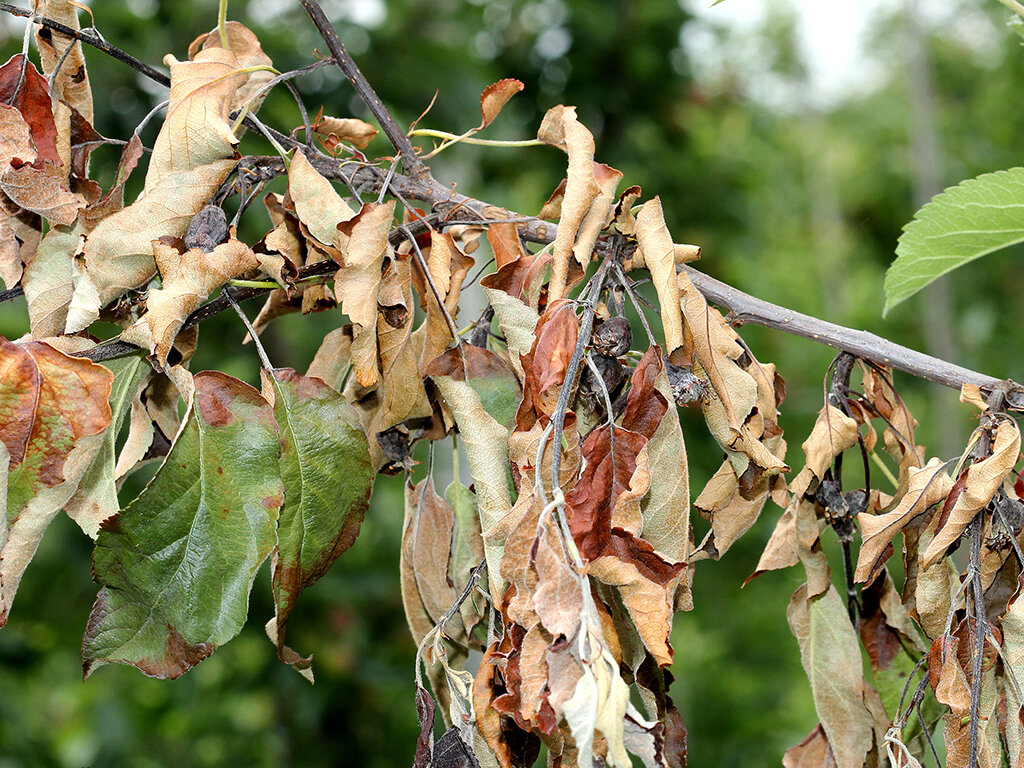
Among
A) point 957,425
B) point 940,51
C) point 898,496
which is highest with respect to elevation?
point 898,496

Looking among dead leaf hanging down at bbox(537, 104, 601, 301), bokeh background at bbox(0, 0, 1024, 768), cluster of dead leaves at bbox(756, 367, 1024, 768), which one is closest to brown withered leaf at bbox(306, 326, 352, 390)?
dead leaf hanging down at bbox(537, 104, 601, 301)

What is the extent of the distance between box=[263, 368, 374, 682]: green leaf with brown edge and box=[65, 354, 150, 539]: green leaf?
0.23ft

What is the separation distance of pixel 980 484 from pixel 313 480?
1.10 ft

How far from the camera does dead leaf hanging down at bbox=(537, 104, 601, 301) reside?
44 centimetres

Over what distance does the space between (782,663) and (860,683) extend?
291cm

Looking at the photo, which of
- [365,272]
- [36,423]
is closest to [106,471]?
[36,423]

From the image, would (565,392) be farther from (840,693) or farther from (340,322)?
(340,322)

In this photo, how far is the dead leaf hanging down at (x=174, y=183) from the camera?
1.46ft

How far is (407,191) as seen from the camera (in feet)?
1.71

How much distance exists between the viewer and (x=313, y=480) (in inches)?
18.1

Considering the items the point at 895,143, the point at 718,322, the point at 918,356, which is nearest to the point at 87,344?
the point at 718,322

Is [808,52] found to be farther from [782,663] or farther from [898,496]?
[898,496]

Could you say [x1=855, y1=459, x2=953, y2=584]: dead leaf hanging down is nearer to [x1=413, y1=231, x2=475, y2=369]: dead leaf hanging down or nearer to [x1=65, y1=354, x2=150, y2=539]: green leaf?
[x1=413, y1=231, x2=475, y2=369]: dead leaf hanging down

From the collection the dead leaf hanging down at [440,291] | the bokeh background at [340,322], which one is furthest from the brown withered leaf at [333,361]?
the bokeh background at [340,322]
